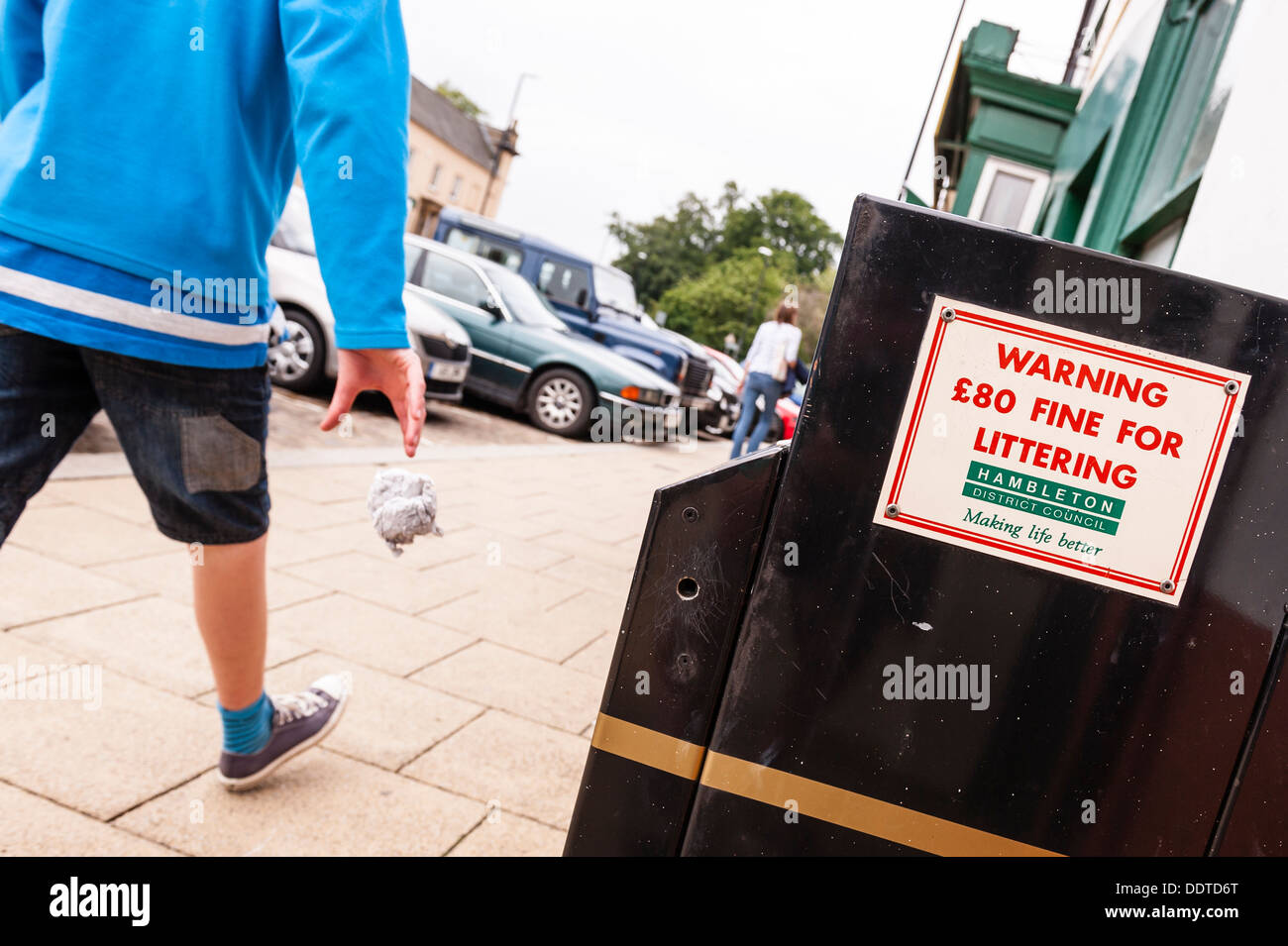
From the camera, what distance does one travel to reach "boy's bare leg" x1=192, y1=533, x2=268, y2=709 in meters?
2.08

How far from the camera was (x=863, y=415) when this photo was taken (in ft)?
4.24

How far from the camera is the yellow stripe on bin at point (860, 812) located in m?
1.33

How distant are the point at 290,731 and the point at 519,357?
29.5 ft

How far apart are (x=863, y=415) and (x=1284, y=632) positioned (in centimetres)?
61

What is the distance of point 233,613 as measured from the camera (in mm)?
→ 2139

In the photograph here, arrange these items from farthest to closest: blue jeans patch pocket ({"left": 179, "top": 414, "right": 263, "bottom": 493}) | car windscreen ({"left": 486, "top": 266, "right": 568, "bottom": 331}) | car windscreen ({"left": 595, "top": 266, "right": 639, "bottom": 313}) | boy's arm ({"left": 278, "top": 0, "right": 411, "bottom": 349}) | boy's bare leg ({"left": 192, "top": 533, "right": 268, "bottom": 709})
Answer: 1. car windscreen ({"left": 595, "top": 266, "right": 639, "bottom": 313})
2. car windscreen ({"left": 486, "top": 266, "right": 568, "bottom": 331})
3. boy's bare leg ({"left": 192, "top": 533, "right": 268, "bottom": 709})
4. blue jeans patch pocket ({"left": 179, "top": 414, "right": 263, "bottom": 493})
5. boy's arm ({"left": 278, "top": 0, "right": 411, "bottom": 349})

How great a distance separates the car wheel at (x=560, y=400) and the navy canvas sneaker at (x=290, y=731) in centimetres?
871

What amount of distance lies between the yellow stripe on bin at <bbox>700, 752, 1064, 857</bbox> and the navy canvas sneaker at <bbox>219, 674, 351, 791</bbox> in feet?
4.80

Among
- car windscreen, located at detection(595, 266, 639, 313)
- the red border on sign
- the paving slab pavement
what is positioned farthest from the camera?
car windscreen, located at detection(595, 266, 639, 313)

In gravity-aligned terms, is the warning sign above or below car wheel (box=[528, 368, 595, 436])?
above

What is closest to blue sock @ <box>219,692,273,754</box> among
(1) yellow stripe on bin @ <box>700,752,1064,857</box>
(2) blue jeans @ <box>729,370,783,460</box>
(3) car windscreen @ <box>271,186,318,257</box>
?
(1) yellow stripe on bin @ <box>700,752,1064,857</box>

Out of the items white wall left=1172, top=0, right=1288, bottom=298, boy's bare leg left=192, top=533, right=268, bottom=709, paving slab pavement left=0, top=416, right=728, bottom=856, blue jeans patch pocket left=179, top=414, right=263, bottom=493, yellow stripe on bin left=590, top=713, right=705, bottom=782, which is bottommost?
paving slab pavement left=0, top=416, right=728, bottom=856

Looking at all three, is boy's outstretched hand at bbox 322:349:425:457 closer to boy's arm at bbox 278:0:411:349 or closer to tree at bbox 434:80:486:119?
boy's arm at bbox 278:0:411:349
